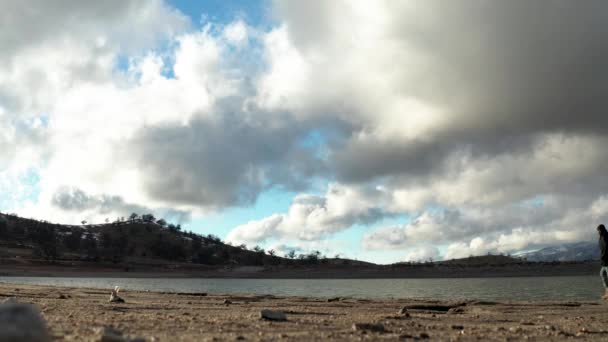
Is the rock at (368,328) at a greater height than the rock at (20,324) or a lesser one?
lesser

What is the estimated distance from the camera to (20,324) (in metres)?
7.12

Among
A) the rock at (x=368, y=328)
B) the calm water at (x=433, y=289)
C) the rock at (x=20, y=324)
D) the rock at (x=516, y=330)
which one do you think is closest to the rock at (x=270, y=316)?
the rock at (x=368, y=328)

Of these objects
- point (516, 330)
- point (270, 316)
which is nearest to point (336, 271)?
point (270, 316)

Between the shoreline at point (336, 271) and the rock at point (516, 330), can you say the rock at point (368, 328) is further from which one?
the shoreline at point (336, 271)

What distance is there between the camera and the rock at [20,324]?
691cm

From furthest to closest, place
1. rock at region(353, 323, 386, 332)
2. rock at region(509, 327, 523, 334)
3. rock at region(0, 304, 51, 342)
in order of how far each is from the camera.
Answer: rock at region(509, 327, 523, 334) < rock at region(353, 323, 386, 332) < rock at region(0, 304, 51, 342)

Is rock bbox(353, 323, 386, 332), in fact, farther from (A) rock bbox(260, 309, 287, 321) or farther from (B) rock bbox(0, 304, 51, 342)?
(B) rock bbox(0, 304, 51, 342)

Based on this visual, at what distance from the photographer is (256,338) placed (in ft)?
33.3

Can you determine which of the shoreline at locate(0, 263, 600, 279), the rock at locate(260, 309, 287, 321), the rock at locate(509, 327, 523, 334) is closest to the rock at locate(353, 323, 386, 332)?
the rock at locate(260, 309, 287, 321)

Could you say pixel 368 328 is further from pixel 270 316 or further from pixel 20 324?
pixel 20 324

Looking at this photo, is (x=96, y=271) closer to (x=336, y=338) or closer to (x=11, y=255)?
(x=11, y=255)

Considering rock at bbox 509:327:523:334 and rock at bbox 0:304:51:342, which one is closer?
rock at bbox 0:304:51:342

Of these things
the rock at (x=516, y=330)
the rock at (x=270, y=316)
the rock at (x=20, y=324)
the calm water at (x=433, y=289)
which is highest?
the rock at (x=20, y=324)

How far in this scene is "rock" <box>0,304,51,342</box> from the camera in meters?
6.91
